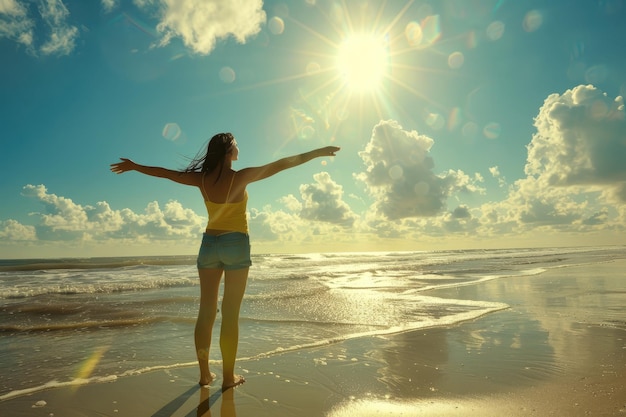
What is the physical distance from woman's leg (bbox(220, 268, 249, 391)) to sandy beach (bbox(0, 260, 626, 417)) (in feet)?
0.65

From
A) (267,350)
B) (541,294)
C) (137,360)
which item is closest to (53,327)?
(137,360)

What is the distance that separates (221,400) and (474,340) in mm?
3945

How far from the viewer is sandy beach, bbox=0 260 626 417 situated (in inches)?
135

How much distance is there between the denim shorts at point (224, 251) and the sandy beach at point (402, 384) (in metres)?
1.24

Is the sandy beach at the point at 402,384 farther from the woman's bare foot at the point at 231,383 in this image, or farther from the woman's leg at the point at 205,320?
the woman's leg at the point at 205,320

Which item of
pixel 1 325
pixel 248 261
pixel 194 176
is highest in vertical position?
pixel 194 176

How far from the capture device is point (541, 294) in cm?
1099

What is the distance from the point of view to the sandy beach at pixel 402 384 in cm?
342

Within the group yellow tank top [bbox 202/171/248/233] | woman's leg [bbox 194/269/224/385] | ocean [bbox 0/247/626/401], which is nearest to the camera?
yellow tank top [bbox 202/171/248/233]

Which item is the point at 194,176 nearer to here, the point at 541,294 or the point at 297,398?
the point at 297,398

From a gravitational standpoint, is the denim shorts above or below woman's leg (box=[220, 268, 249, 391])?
above

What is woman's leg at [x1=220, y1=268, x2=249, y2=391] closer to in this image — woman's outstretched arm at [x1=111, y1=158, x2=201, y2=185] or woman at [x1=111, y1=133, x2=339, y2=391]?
woman at [x1=111, y1=133, x2=339, y2=391]

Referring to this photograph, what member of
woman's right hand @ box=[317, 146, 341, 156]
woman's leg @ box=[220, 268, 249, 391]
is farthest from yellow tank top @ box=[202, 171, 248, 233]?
woman's right hand @ box=[317, 146, 341, 156]

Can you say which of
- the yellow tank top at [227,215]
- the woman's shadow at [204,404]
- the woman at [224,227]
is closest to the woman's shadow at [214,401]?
the woman's shadow at [204,404]
